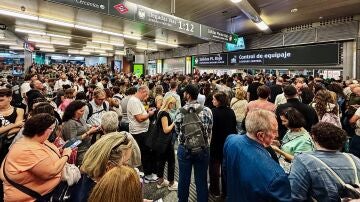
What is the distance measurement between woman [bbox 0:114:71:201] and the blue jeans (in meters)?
1.25

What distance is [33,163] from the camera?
1898mm

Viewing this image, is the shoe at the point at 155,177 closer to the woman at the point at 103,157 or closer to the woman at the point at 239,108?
the woman at the point at 239,108

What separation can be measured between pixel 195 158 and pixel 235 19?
7.40 meters

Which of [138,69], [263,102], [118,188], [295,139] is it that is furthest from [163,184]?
[138,69]

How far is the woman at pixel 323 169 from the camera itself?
5.38 feet

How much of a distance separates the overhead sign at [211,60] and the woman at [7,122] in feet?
38.2

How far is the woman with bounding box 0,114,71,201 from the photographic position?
6.19 ft

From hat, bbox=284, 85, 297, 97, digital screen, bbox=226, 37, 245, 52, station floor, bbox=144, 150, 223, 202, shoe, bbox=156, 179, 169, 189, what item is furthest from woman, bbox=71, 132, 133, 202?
digital screen, bbox=226, 37, 245, 52

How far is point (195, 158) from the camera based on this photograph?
283cm

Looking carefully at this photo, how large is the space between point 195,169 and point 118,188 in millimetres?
1978

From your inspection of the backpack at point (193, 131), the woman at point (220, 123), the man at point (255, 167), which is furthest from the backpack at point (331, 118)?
the man at point (255, 167)

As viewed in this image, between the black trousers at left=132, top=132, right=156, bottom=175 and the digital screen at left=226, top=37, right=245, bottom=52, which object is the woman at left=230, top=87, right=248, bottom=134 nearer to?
the black trousers at left=132, top=132, right=156, bottom=175

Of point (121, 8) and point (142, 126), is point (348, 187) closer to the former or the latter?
point (142, 126)

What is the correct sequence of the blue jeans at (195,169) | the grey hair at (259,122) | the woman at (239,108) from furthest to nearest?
the woman at (239,108) → the blue jeans at (195,169) → the grey hair at (259,122)
